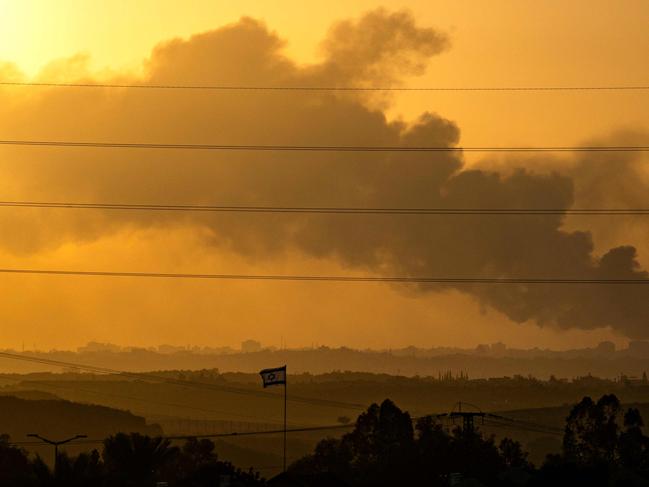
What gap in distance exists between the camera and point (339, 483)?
19812cm

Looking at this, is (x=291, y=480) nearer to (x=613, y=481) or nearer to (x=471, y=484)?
(x=471, y=484)

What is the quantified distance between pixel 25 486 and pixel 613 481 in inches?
3157

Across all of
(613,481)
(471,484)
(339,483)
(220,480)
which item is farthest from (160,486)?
(613,481)

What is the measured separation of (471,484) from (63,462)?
5696 cm

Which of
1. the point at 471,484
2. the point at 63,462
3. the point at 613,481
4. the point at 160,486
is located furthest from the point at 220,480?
the point at 613,481

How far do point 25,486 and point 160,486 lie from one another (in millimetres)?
17938

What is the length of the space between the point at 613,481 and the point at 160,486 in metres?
62.3

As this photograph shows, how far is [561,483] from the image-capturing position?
634 ft

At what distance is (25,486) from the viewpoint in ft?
Result: 624

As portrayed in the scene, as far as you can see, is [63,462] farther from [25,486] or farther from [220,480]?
[220,480]

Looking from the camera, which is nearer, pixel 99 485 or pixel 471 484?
pixel 99 485

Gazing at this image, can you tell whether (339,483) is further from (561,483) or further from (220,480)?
(561,483)

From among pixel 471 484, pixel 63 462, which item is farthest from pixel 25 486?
pixel 471 484

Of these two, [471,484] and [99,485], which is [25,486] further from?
[471,484]
